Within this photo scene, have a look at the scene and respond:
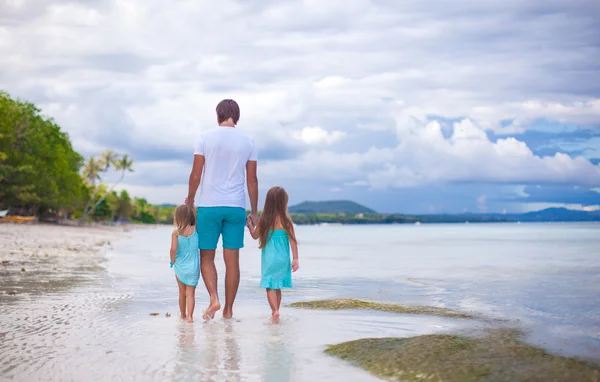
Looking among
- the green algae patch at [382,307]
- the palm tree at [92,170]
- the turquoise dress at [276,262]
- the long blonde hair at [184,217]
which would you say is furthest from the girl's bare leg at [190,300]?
the palm tree at [92,170]

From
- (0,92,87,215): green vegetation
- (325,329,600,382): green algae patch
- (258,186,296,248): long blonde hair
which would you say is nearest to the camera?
(325,329,600,382): green algae patch

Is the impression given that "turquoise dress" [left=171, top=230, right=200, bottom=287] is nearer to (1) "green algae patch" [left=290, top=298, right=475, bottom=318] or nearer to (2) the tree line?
(1) "green algae patch" [left=290, top=298, right=475, bottom=318]

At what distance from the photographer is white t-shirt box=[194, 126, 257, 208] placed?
6469 mm

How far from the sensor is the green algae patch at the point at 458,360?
425 cm

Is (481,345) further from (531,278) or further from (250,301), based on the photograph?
(531,278)

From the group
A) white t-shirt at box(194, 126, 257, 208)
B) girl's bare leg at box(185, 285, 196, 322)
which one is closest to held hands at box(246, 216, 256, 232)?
white t-shirt at box(194, 126, 257, 208)

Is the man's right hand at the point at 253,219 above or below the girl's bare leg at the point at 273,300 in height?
above

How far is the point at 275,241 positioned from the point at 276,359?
2.21 m

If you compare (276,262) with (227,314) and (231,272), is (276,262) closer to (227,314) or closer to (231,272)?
(231,272)

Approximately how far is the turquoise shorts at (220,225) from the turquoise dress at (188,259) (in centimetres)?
12

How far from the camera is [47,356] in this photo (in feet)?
15.6

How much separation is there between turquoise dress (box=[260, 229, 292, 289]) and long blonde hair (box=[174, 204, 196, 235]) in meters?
0.88

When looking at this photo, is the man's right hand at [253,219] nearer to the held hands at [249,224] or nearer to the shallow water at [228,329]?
the held hands at [249,224]

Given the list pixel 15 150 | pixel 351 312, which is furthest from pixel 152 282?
pixel 15 150
